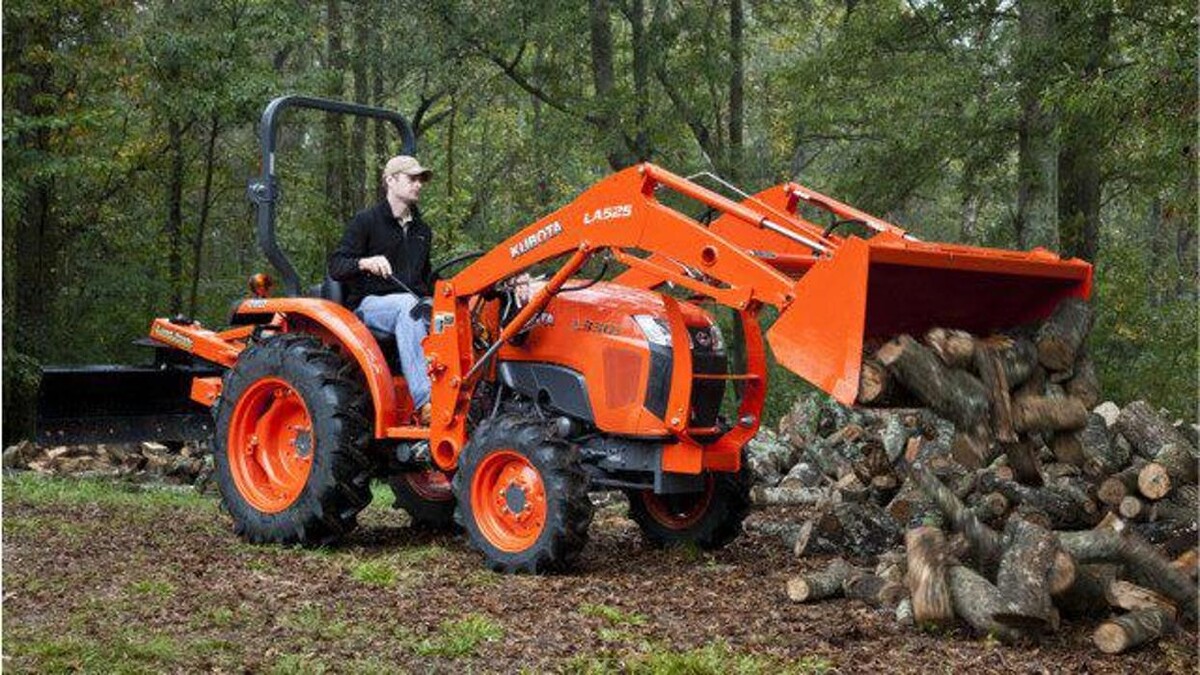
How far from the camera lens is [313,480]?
7.58 m

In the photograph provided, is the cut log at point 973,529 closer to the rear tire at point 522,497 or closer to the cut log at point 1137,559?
the cut log at point 1137,559

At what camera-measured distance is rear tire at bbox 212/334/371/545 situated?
24.7 ft

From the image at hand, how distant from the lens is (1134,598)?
18.1ft

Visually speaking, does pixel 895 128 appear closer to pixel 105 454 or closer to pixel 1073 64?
pixel 1073 64

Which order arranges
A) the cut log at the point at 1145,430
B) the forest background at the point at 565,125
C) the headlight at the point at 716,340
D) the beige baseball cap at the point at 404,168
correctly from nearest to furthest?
the headlight at the point at 716,340 < the beige baseball cap at the point at 404,168 < the cut log at the point at 1145,430 < the forest background at the point at 565,125

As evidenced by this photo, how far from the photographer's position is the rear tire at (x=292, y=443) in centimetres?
753

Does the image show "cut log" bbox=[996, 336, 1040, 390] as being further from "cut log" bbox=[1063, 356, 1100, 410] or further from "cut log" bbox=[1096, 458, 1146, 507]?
"cut log" bbox=[1096, 458, 1146, 507]

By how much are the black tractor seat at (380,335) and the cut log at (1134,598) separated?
399cm

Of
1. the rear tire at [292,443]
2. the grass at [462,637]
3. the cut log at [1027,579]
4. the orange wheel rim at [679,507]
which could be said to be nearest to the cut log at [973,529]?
the cut log at [1027,579]

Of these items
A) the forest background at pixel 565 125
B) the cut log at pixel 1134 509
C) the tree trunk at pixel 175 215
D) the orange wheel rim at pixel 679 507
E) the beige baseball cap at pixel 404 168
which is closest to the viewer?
the cut log at pixel 1134 509

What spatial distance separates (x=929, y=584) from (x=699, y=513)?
2124 mm

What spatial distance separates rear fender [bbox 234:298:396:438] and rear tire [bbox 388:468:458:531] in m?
0.92

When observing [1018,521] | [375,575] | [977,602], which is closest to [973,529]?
[1018,521]

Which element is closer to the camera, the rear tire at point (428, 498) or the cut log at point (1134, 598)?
the cut log at point (1134, 598)
